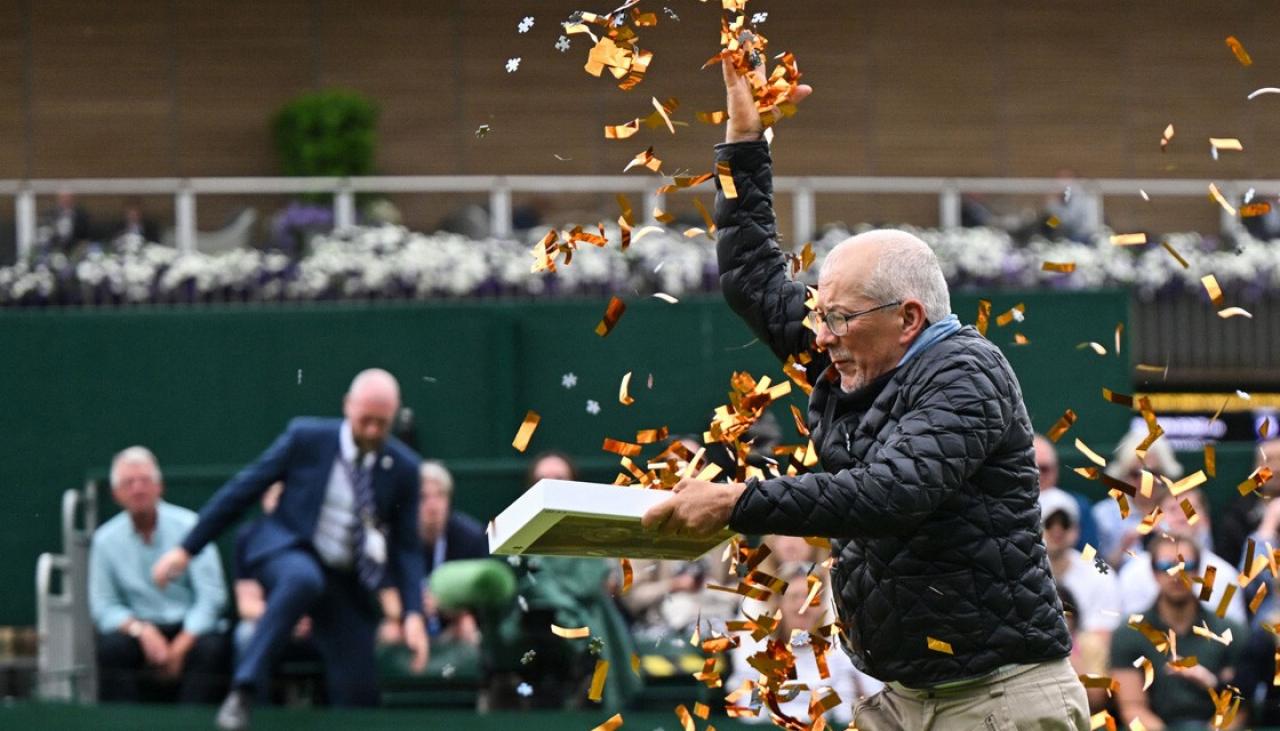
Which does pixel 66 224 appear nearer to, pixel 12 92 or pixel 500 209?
pixel 500 209

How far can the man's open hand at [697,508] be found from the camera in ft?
12.9

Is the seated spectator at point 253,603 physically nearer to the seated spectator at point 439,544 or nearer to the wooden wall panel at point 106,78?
the seated spectator at point 439,544

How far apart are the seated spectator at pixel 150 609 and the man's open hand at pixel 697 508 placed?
506 centimetres

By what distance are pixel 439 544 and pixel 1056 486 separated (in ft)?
9.74

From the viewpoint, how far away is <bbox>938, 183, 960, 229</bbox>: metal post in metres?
16.2

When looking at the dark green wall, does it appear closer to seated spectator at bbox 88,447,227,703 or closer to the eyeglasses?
seated spectator at bbox 88,447,227,703

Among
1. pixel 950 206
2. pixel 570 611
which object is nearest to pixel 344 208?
pixel 950 206

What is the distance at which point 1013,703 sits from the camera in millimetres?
4125

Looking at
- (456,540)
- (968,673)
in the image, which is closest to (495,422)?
(456,540)

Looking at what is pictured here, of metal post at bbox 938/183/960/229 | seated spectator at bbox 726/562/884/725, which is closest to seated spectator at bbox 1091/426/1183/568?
seated spectator at bbox 726/562/884/725

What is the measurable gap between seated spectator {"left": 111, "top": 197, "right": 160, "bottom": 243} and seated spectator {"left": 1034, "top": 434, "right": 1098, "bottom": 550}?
6.74 m

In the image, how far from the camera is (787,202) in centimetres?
1583

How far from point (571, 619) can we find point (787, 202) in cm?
809

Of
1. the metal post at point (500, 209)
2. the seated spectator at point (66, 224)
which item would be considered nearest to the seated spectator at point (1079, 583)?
the metal post at point (500, 209)
